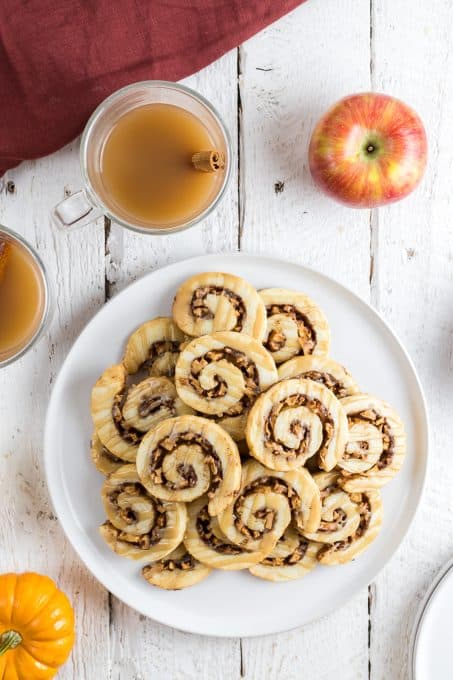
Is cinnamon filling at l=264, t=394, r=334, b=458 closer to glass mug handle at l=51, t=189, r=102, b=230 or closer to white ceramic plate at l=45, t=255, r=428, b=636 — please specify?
white ceramic plate at l=45, t=255, r=428, b=636

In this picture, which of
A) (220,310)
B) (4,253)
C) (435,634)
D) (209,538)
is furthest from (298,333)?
(435,634)

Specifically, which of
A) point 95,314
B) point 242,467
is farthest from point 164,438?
point 95,314

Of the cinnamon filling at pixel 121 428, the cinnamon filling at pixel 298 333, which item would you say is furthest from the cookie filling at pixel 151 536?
the cinnamon filling at pixel 298 333

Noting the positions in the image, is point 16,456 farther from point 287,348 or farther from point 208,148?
point 208,148

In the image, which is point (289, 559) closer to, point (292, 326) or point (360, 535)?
point (360, 535)

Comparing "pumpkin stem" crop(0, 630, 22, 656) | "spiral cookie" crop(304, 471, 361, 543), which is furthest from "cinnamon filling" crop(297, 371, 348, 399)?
"pumpkin stem" crop(0, 630, 22, 656)
